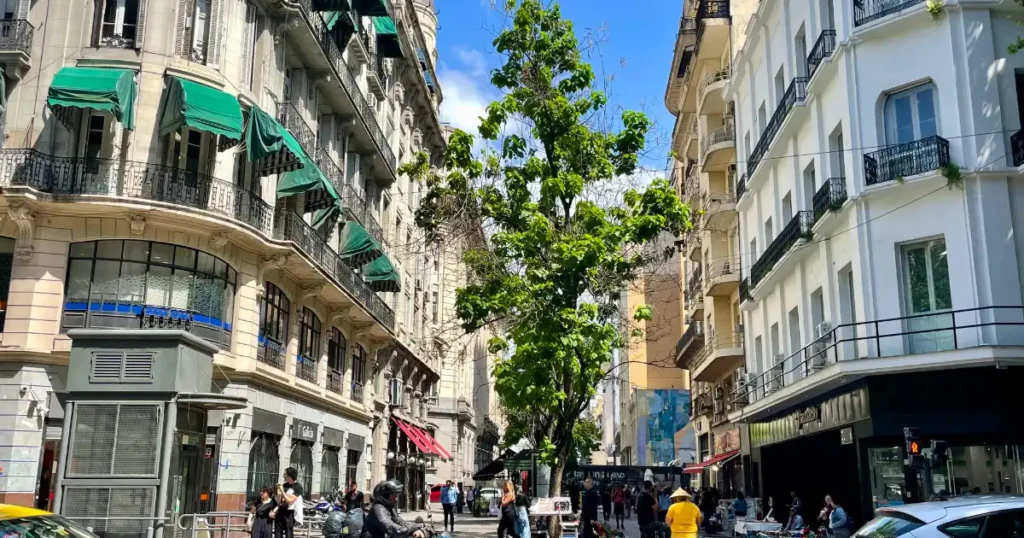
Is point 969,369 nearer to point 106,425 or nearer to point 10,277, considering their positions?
point 106,425

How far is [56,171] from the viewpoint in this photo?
1939cm

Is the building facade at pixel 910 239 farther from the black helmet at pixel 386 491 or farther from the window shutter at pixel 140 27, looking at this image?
the window shutter at pixel 140 27

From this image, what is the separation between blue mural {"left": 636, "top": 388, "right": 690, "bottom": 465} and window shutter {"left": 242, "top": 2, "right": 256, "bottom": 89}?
45.7 meters

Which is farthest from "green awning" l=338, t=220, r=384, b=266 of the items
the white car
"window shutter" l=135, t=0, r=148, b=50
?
the white car

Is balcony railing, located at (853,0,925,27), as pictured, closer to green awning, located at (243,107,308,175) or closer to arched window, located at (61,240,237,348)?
green awning, located at (243,107,308,175)

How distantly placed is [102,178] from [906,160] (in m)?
17.3

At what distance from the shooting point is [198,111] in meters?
19.2

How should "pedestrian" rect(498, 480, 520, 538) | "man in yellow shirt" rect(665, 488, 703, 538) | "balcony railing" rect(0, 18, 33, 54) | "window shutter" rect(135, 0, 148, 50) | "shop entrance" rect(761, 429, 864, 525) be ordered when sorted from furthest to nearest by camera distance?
"shop entrance" rect(761, 429, 864, 525)
"window shutter" rect(135, 0, 148, 50)
"balcony railing" rect(0, 18, 33, 54)
"pedestrian" rect(498, 480, 520, 538)
"man in yellow shirt" rect(665, 488, 703, 538)

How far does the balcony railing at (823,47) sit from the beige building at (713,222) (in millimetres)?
7898

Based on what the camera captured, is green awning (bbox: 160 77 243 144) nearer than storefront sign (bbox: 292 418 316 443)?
Yes

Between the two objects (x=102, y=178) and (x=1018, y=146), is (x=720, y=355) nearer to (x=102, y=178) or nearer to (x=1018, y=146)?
(x=1018, y=146)

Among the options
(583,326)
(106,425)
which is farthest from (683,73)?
(106,425)

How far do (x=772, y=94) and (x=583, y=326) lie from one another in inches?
445

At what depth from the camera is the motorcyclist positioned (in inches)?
315
